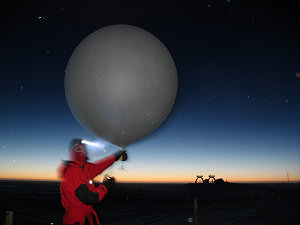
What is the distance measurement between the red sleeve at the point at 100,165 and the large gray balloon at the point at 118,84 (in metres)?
0.60

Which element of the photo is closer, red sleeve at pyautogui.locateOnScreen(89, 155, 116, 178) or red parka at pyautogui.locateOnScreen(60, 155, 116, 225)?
red parka at pyautogui.locateOnScreen(60, 155, 116, 225)

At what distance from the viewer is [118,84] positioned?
4164mm

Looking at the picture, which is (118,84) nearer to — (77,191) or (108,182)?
(108,182)

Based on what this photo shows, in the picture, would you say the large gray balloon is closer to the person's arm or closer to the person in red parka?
the person's arm

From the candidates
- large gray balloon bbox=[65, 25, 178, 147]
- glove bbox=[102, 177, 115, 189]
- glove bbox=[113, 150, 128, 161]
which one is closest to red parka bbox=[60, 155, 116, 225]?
glove bbox=[102, 177, 115, 189]

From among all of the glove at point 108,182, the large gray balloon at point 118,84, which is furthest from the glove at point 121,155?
the glove at point 108,182

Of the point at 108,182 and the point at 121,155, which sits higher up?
the point at 121,155

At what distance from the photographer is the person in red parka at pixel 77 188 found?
2770 mm

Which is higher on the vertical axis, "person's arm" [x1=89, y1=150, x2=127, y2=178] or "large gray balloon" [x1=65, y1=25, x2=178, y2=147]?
"large gray balloon" [x1=65, y1=25, x2=178, y2=147]

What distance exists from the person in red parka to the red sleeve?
337mm

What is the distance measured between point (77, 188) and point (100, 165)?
0.86 meters

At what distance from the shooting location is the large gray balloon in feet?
13.7

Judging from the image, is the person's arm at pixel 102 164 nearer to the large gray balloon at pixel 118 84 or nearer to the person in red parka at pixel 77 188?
the person in red parka at pixel 77 188

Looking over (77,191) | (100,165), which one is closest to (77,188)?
(77,191)
